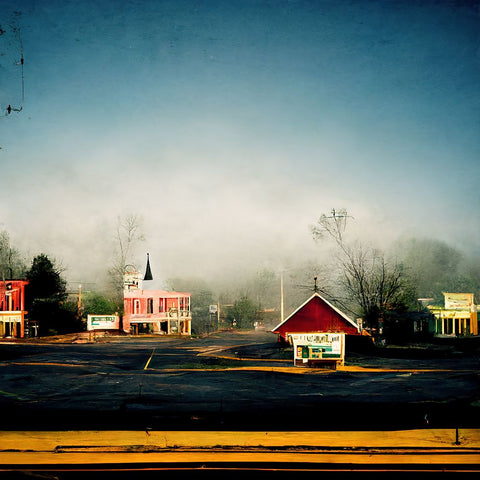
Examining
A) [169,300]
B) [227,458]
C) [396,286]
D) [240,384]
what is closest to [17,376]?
[240,384]

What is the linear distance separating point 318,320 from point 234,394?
27.7 ft

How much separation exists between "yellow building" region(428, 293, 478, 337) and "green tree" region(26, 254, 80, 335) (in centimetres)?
4458

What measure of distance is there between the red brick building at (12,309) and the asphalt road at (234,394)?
60.2 feet

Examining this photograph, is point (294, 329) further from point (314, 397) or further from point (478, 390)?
point (478, 390)

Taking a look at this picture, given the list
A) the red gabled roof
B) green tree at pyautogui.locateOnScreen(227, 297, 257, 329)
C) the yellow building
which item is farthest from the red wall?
green tree at pyautogui.locateOnScreen(227, 297, 257, 329)

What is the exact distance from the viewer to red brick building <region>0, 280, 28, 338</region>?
52500 mm

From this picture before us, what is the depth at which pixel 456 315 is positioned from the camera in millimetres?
49750

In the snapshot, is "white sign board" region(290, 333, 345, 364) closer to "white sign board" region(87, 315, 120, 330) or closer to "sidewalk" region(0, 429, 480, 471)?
"sidewalk" region(0, 429, 480, 471)

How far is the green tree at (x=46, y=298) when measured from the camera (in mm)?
58031

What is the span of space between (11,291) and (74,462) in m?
46.0

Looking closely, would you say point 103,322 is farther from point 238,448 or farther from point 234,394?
point 238,448

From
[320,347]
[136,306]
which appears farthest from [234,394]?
[136,306]

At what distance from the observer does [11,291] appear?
175 feet

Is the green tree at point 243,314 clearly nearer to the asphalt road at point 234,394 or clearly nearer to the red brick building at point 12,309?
the red brick building at point 12,309
